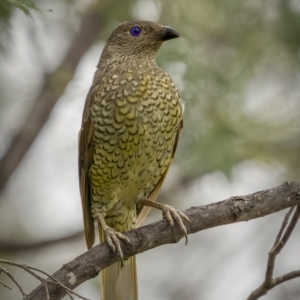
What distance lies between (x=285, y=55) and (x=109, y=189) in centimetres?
268

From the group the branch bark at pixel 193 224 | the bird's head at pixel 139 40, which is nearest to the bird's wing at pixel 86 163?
the bird's head at pixel 139 40

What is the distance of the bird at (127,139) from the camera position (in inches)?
193

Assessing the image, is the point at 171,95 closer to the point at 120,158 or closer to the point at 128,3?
the point at 120,158

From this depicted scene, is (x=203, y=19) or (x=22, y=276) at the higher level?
(x=203, y=19)

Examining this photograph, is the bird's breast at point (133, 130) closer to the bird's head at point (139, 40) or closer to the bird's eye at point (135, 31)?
the bird's head at point (139, 40)

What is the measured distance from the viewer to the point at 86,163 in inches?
203

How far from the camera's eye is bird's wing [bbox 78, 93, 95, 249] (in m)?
5.10

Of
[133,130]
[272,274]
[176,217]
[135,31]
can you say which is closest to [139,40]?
[135,31]

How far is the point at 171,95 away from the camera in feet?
16.5

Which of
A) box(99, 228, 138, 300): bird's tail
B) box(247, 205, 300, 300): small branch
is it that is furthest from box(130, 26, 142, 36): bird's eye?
box(247, 205, 300, 300): small branch

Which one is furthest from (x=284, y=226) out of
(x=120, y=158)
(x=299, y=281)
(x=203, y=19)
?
(x=203, y=19)

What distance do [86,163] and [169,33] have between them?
3.35 feet

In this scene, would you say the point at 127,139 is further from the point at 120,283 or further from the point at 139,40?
the point at 120,283

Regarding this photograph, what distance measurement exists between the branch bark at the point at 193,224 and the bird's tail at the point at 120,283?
80cm
